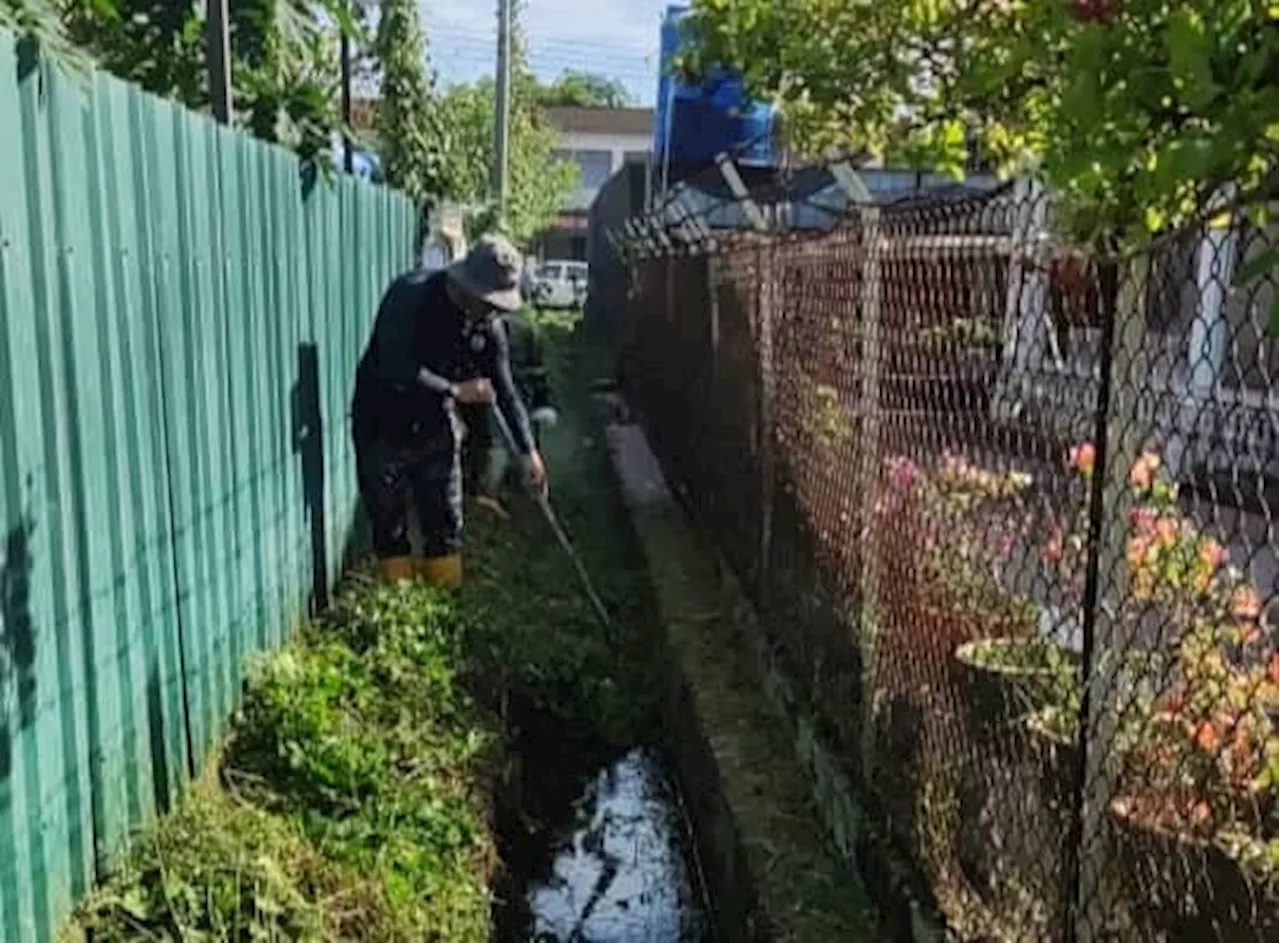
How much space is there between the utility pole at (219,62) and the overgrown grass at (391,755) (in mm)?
1819

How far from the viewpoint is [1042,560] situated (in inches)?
122

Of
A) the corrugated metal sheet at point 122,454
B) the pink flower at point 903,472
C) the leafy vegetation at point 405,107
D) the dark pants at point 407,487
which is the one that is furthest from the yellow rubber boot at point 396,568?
the leafy vegetation at point 405,107

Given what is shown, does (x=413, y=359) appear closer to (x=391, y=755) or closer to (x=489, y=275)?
(x=489, y=275)

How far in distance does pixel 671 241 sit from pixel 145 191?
290 inches

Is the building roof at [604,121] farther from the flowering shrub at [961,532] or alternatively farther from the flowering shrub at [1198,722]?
the flowering shrub at [1198,722]

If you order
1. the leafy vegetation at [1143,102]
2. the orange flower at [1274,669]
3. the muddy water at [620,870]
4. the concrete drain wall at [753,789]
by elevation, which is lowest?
the muddy water at [620,870]

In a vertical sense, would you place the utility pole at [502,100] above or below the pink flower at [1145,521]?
above

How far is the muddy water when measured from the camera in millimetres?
4980

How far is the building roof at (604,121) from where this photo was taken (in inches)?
2235

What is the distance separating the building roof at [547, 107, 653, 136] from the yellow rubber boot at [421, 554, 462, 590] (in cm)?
5111

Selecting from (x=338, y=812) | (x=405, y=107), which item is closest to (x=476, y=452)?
(x=405, y=107)

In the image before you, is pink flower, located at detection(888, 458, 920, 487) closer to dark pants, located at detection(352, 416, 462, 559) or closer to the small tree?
dark pants, located at detection(352, 416, 462, 559)

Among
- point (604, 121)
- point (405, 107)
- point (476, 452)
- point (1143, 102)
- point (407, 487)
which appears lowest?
point (476, 452)

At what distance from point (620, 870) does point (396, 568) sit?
66.1 inches
